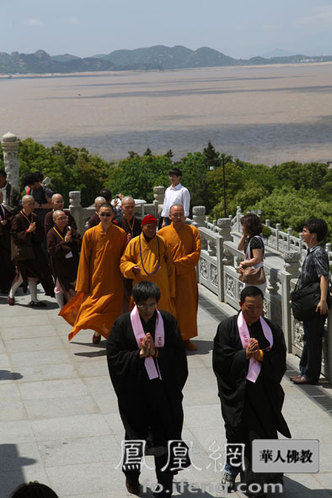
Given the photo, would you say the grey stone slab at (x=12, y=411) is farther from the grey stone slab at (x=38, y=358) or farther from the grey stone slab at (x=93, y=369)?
the grey stone slab at (x=38, y=358)

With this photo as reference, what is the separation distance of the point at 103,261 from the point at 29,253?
A: 8.22 feet

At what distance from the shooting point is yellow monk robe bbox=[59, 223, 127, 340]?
9.76 meters

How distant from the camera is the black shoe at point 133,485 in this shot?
20.0 ft

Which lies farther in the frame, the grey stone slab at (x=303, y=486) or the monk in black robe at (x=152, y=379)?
the grey stone slab at (x=303, y=486)

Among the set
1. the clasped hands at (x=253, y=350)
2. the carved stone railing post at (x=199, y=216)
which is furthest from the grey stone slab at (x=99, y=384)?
the carved stone railing post at (x=199, y=216)

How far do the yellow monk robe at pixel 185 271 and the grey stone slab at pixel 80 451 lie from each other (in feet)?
A: 9.77

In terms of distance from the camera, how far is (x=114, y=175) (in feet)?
330

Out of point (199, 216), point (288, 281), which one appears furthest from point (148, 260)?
point (199, 216)

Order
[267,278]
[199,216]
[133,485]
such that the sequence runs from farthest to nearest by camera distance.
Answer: [199,216] → [267,278] → [133,485]

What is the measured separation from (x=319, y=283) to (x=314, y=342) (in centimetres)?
57

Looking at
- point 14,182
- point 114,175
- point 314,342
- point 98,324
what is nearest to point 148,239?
point 98,324

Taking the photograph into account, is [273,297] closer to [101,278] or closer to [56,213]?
[101,278]

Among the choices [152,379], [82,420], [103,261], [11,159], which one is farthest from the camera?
[11,159]

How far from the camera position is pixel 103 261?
9.77 meters
